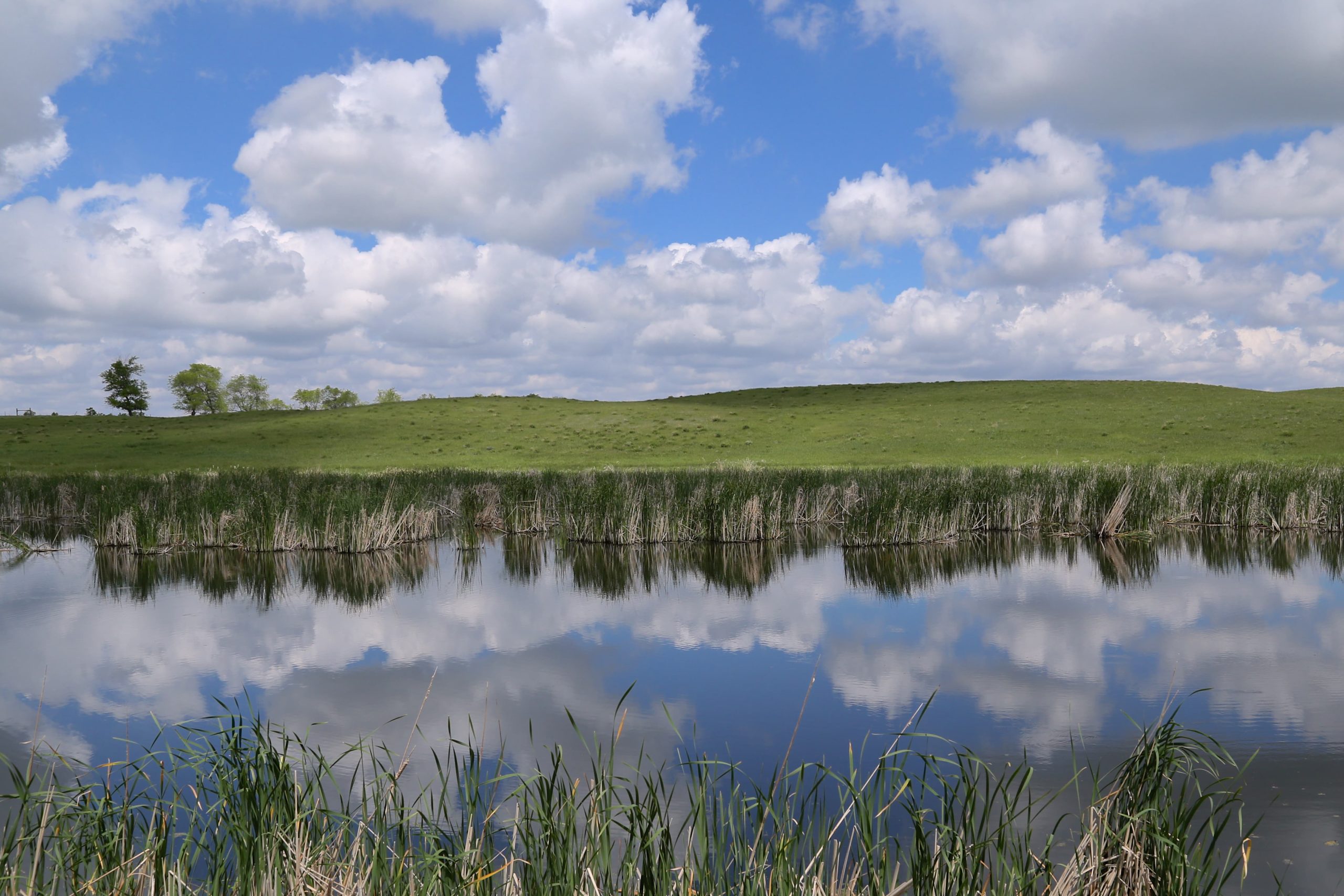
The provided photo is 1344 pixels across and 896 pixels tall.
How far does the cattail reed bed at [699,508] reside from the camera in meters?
15.8

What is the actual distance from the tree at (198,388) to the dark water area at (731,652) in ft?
262

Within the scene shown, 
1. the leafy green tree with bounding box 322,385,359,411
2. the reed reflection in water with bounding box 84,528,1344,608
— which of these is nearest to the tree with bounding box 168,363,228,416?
the leafy green tree with bounding box 322,385,359,411

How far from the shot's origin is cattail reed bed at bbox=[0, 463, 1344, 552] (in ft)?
51.8

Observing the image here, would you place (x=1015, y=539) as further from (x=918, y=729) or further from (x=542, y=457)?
(x=542, y=457)

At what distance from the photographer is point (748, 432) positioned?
4675cm

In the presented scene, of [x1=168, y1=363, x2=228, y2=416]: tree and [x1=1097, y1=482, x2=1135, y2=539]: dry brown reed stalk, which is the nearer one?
[x1=1097, y1=482, x2=1135, y2=539]: dry brown reed stalk

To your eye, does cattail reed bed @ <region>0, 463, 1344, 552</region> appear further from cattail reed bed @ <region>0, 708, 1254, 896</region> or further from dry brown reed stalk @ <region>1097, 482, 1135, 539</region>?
cattail reed bed @ <region>0, 708, 1254, 896</region>

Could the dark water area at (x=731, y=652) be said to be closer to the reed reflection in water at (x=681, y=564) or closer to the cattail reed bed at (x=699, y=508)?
the reed reflection in water at (x=681, y=564)

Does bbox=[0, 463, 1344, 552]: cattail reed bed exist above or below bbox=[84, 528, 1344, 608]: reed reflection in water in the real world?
above

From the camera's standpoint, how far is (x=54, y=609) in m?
11.4

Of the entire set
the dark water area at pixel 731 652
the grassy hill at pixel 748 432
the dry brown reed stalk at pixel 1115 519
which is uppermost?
the grassy hill at pixel 748 432

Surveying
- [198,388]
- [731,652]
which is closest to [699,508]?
[731,652]

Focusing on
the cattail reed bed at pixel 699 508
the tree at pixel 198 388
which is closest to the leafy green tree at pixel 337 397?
the tree at pixel 198 388

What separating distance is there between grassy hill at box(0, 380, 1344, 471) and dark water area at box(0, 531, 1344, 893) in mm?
20705
